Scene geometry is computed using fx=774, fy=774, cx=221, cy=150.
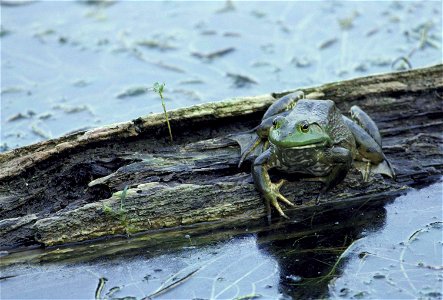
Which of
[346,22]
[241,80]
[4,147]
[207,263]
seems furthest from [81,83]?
[207,263]

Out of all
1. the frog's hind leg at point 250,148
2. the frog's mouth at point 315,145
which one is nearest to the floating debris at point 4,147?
the frog's hind leg at point 250,148

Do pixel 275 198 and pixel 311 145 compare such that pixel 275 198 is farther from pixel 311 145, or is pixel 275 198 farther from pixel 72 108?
pixel 72 108

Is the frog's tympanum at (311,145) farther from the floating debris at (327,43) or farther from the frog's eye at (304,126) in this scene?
the floating debris at (327,43)

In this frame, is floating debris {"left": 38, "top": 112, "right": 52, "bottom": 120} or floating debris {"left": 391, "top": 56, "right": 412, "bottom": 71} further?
floating debris {"left": 391, "top": 56, "right": 412, "bottom": 71}

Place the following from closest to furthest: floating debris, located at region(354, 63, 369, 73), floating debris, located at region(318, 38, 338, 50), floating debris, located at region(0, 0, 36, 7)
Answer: floating debris, located at region(354, 63, 369, 73) < floating debris, located at region(318, 38, 338, 50) < floating debris, located at region(0, 0, 36, 7)

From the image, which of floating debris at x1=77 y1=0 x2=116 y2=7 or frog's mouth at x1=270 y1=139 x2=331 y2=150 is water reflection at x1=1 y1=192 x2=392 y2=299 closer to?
frog's mouth at x1=270 y1=139 x2=331 y2=150

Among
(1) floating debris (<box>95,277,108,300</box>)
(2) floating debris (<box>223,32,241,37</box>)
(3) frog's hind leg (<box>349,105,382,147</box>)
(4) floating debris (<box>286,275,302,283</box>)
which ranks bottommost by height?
(2) floating debris (<box>223,32,241,37</box>)

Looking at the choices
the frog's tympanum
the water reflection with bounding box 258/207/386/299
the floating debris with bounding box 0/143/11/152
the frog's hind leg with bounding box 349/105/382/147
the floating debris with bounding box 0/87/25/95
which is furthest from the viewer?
the floating debris with bounding box 0/87/25/95

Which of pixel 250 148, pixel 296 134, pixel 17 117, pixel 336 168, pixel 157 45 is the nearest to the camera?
pixel 296 134

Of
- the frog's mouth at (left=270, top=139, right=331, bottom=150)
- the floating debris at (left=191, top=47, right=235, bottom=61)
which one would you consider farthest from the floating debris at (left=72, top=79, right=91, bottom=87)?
the frog's mouth at (left=270, top=139, right=331, bottom=150)
